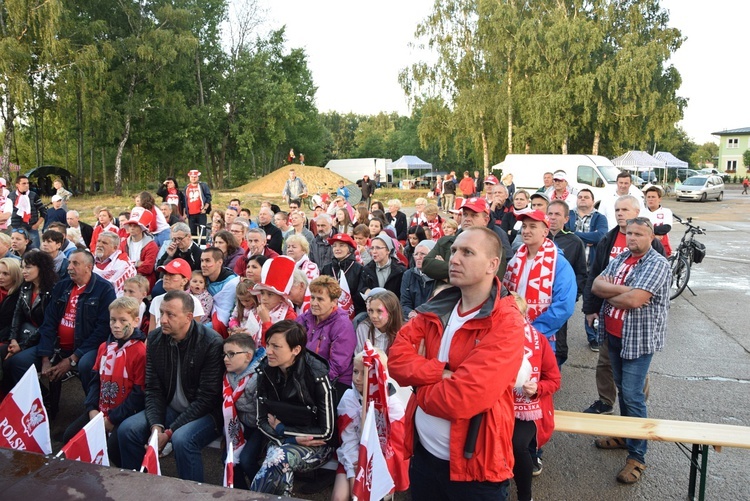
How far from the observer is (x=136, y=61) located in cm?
3058

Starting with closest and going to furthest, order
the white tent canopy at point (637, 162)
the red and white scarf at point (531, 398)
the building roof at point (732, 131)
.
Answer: the red and white scarf at point (531, 398) → the white tent canopy at point (637, 162) → the building roof at point (732, 131)

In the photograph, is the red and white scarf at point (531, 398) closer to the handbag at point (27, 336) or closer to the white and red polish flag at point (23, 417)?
the white and red polish flag at point (23, 417)

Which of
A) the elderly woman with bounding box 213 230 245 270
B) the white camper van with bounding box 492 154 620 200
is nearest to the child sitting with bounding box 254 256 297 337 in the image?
the elderly woman with bounding box 213 230 245 270

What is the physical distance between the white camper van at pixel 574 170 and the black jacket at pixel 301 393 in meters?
20.8

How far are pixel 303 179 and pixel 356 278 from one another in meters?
31.8

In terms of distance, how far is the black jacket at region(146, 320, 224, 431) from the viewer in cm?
387

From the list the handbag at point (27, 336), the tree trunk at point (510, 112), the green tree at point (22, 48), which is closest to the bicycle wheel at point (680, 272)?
the handbag at point (27, 336)

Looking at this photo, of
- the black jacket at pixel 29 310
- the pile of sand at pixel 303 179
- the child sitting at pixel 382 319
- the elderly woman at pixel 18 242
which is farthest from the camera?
the pile of sand at pixel 303 179

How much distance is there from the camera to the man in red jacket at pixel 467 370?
2.07 m

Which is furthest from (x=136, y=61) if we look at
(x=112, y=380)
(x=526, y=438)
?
(x=526, y=438)

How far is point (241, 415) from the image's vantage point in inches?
147

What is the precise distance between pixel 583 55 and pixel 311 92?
28.4m

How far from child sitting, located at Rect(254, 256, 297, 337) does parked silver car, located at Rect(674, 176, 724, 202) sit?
34899mm

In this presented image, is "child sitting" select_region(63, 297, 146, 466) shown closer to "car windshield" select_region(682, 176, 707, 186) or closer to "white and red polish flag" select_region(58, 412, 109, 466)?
"white and red polish flag" select_region(58, 412, 109, 466)
